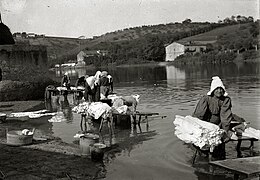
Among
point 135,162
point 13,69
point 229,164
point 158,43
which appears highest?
point 158,43

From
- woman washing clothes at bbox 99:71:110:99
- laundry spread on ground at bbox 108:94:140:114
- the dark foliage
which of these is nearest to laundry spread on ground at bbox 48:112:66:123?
woman washing clothes at bbox 99:71:110:99

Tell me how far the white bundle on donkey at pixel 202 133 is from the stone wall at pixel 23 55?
21478mm

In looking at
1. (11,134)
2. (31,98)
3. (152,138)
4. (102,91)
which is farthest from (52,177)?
(31,98)

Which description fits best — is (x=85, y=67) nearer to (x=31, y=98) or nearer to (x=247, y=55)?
(x=247, y=55)

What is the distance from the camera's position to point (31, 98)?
26344mm

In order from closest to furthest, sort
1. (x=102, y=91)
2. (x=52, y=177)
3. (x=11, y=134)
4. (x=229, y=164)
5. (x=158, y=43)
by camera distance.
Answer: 1. (x=229, y=164)
2. (x=52, y=177)
3. (x=11, y=134)
4. (x=102, y=91)
5. (x=158, y=43)

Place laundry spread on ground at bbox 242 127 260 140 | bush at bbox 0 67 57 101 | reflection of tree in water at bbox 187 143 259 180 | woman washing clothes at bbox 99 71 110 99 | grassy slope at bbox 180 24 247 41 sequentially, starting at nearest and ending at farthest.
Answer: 1. reflection of tree in water at bbox 187 143 259 180
2. laundry spread on ground at bbox 242 127 260 140
3. woman washing clothes at bbox 99 71 110 99
4. bush at bbox 0 67 57 101
5. grassy slope at bbox 180 24 247 41

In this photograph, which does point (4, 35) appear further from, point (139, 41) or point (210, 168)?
point (139, 41)

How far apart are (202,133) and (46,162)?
4.02 metres

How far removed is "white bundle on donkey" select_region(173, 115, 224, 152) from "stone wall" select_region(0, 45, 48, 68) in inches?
846

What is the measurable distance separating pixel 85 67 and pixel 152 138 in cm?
10301

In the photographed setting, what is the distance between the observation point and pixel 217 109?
28.2ft

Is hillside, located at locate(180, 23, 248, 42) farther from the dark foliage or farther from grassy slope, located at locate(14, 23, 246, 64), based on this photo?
the dark foliage

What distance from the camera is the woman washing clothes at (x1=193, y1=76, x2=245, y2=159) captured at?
8.40 metres
